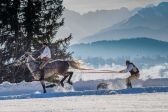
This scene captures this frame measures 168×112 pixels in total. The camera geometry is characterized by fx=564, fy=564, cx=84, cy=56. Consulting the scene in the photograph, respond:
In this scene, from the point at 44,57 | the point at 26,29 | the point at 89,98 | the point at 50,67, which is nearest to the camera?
the point at 89,98

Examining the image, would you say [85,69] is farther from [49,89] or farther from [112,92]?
[112,92]

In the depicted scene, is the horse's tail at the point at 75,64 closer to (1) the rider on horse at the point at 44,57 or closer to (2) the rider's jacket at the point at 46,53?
(1) the rider on horse at the point at 44,57

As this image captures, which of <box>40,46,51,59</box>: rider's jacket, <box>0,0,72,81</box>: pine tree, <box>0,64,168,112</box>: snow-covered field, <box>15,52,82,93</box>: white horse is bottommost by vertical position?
<box>0,64,168,112</box>: snow-covered field

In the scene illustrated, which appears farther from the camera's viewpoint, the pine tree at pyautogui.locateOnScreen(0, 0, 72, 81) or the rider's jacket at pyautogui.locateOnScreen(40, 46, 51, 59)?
the pine tree at pyautogui.locateOnScreen(0, 0, 72, 81)

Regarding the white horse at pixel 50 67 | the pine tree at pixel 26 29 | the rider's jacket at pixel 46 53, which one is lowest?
the white horse at pixel 50 67

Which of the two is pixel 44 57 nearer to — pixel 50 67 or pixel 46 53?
pixel 46 53

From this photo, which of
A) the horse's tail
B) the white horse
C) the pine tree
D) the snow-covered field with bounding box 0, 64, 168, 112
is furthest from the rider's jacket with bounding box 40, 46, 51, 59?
the pine tree

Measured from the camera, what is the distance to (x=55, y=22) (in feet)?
146

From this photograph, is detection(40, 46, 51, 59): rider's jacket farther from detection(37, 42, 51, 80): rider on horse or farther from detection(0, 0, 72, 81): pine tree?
detection(0, 0, 72, 81): pine tree

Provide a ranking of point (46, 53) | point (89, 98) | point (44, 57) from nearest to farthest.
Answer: point (89, 98) → point (46, 53) → point (44, 57)

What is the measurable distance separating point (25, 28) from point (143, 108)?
31077mm

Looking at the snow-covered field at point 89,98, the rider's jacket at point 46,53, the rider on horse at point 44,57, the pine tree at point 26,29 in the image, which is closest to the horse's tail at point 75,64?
the snow-covered field at point 89,98

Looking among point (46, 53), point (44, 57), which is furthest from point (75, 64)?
point (46, 53)

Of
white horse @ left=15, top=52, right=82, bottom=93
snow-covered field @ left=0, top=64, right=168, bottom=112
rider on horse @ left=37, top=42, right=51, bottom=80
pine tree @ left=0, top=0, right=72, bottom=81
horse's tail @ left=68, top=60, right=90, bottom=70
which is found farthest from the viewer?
pine tree @ left=0, top=0, right=72, bottom=81
